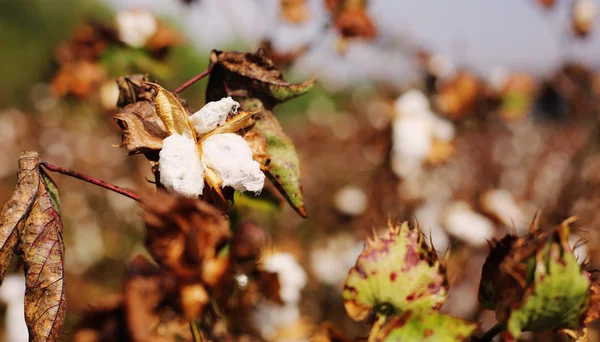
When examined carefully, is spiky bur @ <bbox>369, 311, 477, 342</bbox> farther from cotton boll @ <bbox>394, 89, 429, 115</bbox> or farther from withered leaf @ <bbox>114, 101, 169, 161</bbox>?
cotton boll @ <bbox>394, 89, 429, 115</bbox>

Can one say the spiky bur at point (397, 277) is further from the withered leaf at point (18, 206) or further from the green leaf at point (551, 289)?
the withered leaf at point (18, 206)

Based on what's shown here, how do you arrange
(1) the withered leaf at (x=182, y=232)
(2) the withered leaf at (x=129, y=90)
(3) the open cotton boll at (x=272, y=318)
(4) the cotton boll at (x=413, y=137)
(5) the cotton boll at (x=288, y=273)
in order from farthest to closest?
(4) the cotton boll at (x=413, y=137), (3) the open cotton boll at (x=272, y=318), (5) the cotton boll at (x=288, y=273), (2) the withered leaf at (x=129, y=90), (1) the withered leaf at (x=182, y=232)

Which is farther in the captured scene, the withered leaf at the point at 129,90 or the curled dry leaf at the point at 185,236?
the withered leaf at the point at 129,90

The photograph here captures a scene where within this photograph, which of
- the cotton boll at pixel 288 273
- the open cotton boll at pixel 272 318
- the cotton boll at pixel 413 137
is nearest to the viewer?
the cotton boll at pixel 288 273

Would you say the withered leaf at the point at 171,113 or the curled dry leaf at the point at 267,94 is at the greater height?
the withered leaf at the point at 171,113

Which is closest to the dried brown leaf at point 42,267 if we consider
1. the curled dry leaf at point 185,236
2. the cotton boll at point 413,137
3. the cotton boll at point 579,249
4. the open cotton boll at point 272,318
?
the curled dry leaf at point 185,236

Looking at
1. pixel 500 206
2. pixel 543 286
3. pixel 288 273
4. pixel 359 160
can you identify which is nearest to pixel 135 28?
pixel 288 273

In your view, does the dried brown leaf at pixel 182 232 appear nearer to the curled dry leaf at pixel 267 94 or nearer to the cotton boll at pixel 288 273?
the curled dry leaf at pixel 267 94

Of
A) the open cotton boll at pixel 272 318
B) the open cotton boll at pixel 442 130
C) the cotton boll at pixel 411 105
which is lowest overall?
the open cotton boll at pixel 272 318
